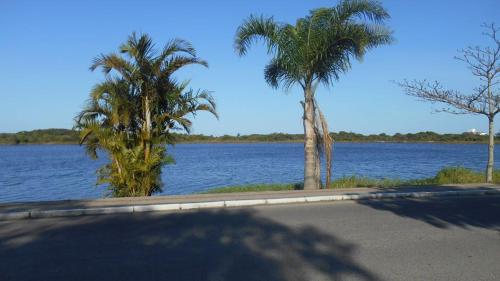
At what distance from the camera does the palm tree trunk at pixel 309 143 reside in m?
14.9

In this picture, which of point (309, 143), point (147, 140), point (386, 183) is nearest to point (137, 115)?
point (147, 140)

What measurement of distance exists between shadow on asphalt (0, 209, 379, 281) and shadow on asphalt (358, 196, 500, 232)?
272cm

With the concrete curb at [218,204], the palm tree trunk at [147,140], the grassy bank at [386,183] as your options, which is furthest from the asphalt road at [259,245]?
the grassy bank at [386,183]

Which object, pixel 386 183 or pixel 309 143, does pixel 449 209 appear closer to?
pixel 309 143

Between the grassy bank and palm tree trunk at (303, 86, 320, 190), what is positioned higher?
palm tree trunk at (303, 86, 320, 190)

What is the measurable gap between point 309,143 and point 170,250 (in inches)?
348

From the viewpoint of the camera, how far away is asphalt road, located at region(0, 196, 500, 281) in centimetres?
564

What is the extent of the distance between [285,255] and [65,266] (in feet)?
8.82

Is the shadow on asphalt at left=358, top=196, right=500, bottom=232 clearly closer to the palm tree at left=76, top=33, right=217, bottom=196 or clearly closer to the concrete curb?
the concrete curb

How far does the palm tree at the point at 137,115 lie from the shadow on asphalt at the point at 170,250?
4.29m

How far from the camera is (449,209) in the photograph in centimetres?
1029

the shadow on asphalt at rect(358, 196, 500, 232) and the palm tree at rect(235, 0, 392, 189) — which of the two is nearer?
the shadow on asphalt at rect(358, 196, 500, 232)

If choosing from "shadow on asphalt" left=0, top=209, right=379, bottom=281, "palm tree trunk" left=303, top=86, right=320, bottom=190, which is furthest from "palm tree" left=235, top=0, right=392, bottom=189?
"shadow on asphalt" left=0, top=209, right=379, bottom=281

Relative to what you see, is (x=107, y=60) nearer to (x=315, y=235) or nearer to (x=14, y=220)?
(x=14, y=220)
